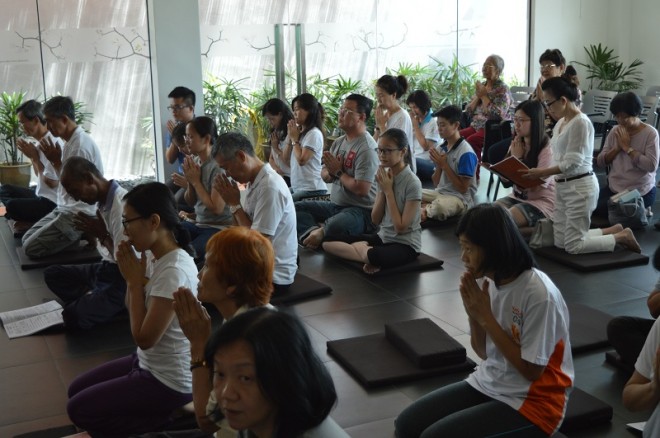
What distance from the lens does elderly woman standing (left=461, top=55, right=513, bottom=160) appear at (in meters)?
8.41

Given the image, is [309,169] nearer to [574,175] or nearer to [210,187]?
[210,187]

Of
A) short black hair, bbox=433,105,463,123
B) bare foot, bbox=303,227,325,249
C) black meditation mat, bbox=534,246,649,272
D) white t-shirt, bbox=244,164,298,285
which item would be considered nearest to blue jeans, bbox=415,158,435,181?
short black hair, bbox=433,105,463,123

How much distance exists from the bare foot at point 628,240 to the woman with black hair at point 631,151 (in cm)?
94

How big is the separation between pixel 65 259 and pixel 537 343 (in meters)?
4.27

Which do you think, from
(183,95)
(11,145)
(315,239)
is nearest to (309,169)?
(315,239)

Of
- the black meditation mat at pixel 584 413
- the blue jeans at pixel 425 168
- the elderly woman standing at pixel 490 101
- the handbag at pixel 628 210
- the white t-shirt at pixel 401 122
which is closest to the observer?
the black meditation mat at pixel 584 413

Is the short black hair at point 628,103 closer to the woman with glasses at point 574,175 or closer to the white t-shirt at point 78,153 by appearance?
the woman with glasses at point 574,175

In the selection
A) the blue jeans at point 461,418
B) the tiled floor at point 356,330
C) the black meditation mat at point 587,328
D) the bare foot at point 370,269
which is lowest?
the tiled floor at point 356,330

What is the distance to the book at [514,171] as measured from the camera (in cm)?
600

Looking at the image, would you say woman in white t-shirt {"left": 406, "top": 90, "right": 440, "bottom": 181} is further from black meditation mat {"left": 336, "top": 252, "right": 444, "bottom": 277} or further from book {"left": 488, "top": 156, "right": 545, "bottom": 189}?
black meditation mat {"left": 336, "top": 252, "right": 444, "bottom": 277}

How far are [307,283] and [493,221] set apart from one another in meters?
2.63

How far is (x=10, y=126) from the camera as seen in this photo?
334 inches

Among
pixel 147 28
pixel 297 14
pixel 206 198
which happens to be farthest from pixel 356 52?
pixel 206 198

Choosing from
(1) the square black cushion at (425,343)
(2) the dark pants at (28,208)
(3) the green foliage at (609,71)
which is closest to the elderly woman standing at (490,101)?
(3) the green foliage at (609,71)
